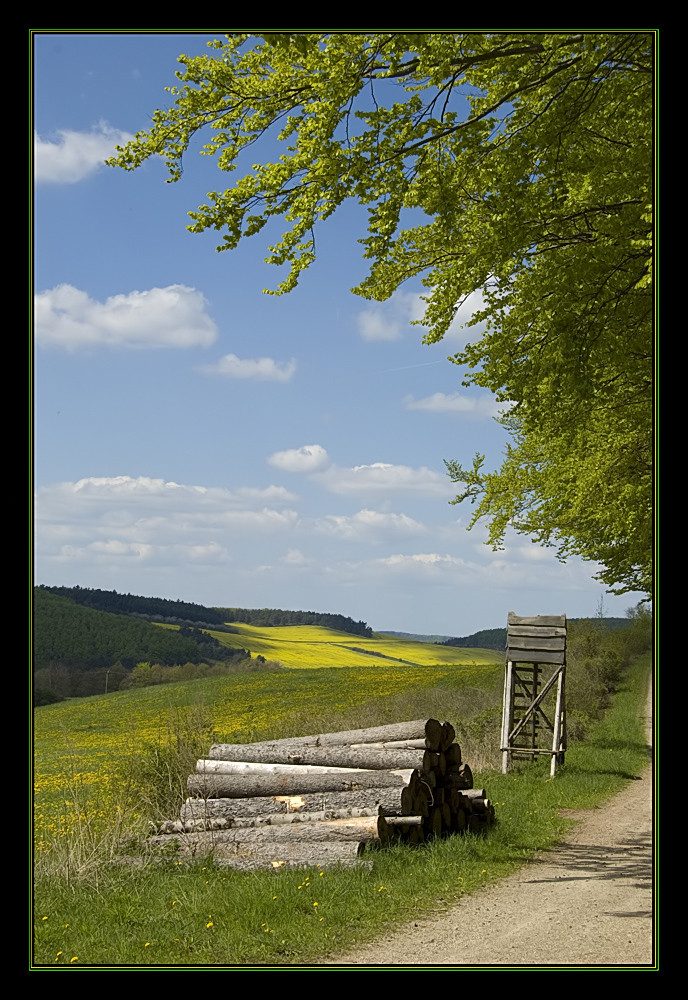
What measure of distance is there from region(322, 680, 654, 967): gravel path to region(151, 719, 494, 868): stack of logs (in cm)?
142

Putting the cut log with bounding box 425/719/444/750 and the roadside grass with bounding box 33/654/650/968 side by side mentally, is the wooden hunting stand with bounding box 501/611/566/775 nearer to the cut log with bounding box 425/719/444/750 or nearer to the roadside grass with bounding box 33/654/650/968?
the roadside grass with bounding box 33/654/650/968

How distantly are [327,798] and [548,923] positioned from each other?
366 centimetres

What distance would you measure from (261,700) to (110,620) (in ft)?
60.9

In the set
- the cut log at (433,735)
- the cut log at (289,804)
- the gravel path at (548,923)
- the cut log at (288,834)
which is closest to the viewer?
the gravel path at (548,923)

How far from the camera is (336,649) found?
57281mm

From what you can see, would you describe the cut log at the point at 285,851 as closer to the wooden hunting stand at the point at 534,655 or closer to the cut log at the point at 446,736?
the cut log at the point at 446,736

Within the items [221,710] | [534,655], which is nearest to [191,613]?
[221,710]

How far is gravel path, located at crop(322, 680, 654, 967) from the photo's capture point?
6465 millimetres

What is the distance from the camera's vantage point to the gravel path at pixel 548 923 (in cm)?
646

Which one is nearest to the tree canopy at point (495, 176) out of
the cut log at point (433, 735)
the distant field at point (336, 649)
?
the cut log at point (433, 735)

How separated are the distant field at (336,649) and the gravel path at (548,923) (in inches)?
1463

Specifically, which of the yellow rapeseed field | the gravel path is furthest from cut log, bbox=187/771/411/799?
the gravel path

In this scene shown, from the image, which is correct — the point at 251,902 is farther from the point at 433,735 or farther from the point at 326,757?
the point at 433,735
